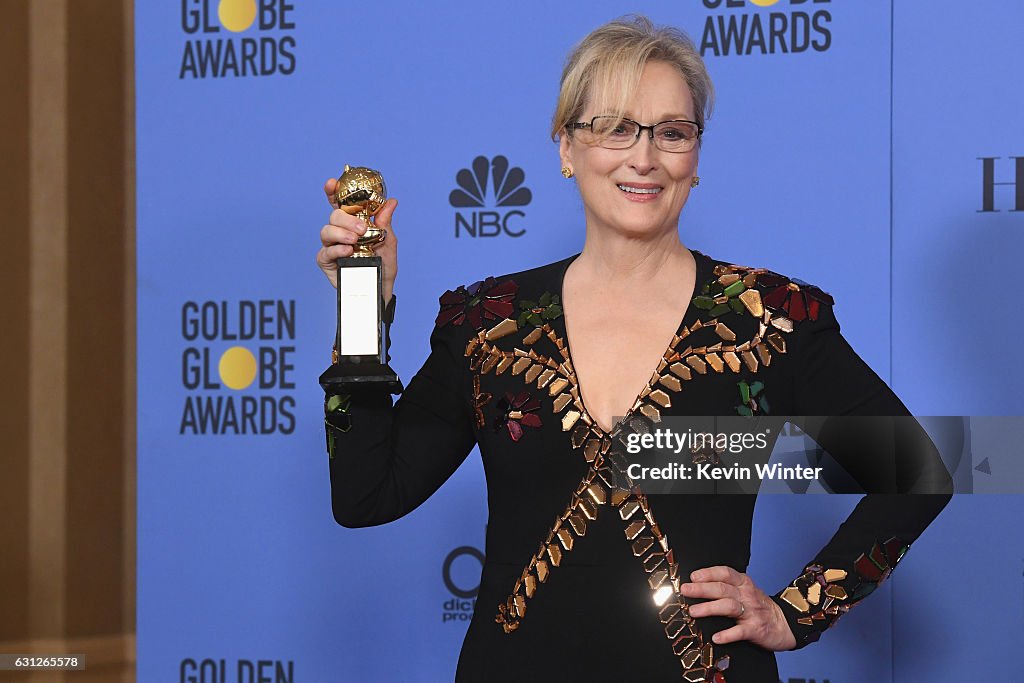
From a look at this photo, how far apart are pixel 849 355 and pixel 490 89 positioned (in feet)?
4.65

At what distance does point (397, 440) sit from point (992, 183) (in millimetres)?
1508

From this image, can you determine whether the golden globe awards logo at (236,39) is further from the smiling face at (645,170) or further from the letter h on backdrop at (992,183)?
the letter h on backdrop at (992,183)

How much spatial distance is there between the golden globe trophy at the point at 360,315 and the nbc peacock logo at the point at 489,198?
1.16 m

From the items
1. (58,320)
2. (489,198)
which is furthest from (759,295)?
(58,320)

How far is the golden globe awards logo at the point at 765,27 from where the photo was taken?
109 inches

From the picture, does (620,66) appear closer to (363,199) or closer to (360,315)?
(363,199)

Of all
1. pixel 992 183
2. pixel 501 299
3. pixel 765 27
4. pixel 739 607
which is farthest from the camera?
pixel 765 27

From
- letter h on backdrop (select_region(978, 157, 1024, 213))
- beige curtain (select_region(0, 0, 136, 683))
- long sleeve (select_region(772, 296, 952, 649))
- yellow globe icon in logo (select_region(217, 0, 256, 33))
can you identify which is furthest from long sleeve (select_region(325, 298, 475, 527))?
beige curtain (select_region(0, 0, 136, 683))

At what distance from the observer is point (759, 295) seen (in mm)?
1809

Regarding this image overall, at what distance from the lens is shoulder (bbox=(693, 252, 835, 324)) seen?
5.88ft

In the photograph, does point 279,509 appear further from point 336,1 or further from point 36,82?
point 36,82

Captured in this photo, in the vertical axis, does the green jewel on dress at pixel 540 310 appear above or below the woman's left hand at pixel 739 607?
above
